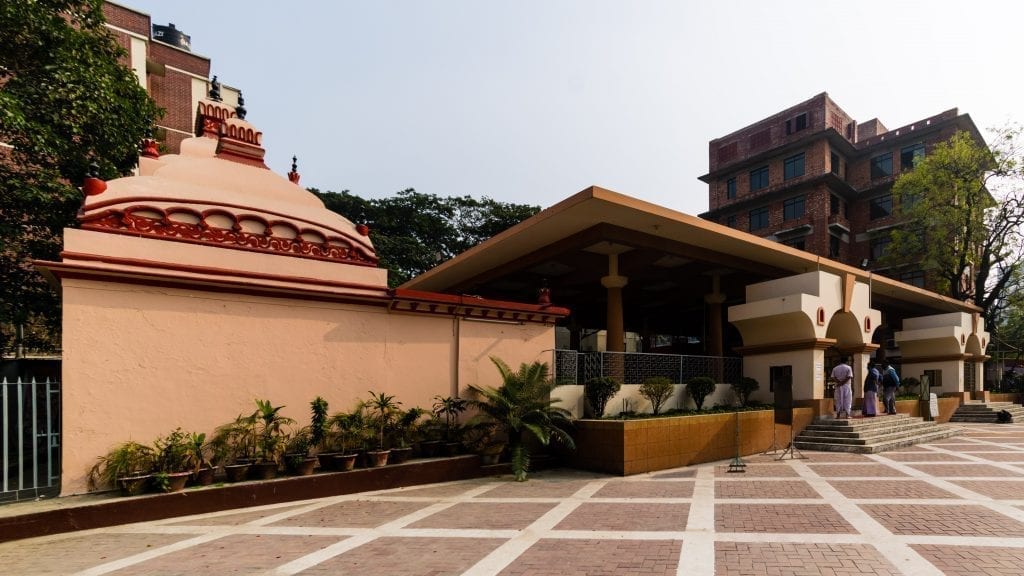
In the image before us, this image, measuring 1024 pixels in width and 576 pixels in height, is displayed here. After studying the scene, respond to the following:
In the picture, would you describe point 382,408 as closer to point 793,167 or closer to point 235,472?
point 235,472

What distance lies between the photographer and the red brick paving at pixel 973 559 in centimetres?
475

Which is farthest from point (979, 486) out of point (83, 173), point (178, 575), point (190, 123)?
point (190, 123)

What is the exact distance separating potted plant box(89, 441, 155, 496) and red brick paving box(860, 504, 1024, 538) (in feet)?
31.3

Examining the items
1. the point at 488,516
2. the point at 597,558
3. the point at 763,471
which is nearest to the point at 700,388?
the point at 763,471

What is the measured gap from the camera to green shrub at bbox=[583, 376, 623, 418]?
10898mm

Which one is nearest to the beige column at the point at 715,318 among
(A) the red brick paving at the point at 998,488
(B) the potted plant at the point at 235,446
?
(A) the red brick paving at the point at 998,488

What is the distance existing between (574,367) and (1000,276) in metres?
28.8

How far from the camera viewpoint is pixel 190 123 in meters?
30.2

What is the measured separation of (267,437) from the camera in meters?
7.91

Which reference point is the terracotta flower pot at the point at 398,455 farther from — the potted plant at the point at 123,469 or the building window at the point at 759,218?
the building window at the point at 759,218

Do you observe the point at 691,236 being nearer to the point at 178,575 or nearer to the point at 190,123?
the point at 178,575

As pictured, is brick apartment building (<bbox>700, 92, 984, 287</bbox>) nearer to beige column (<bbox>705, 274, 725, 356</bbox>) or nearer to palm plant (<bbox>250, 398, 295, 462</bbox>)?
beige column (<bbox>705, 274, 725, 356</bbox>)

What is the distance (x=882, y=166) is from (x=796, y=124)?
633cm

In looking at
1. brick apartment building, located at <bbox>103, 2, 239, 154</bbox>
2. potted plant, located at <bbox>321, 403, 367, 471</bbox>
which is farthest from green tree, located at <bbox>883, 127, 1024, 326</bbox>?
brick apartment building, located at <bbox>103, 2, 239, 154</bbox>
